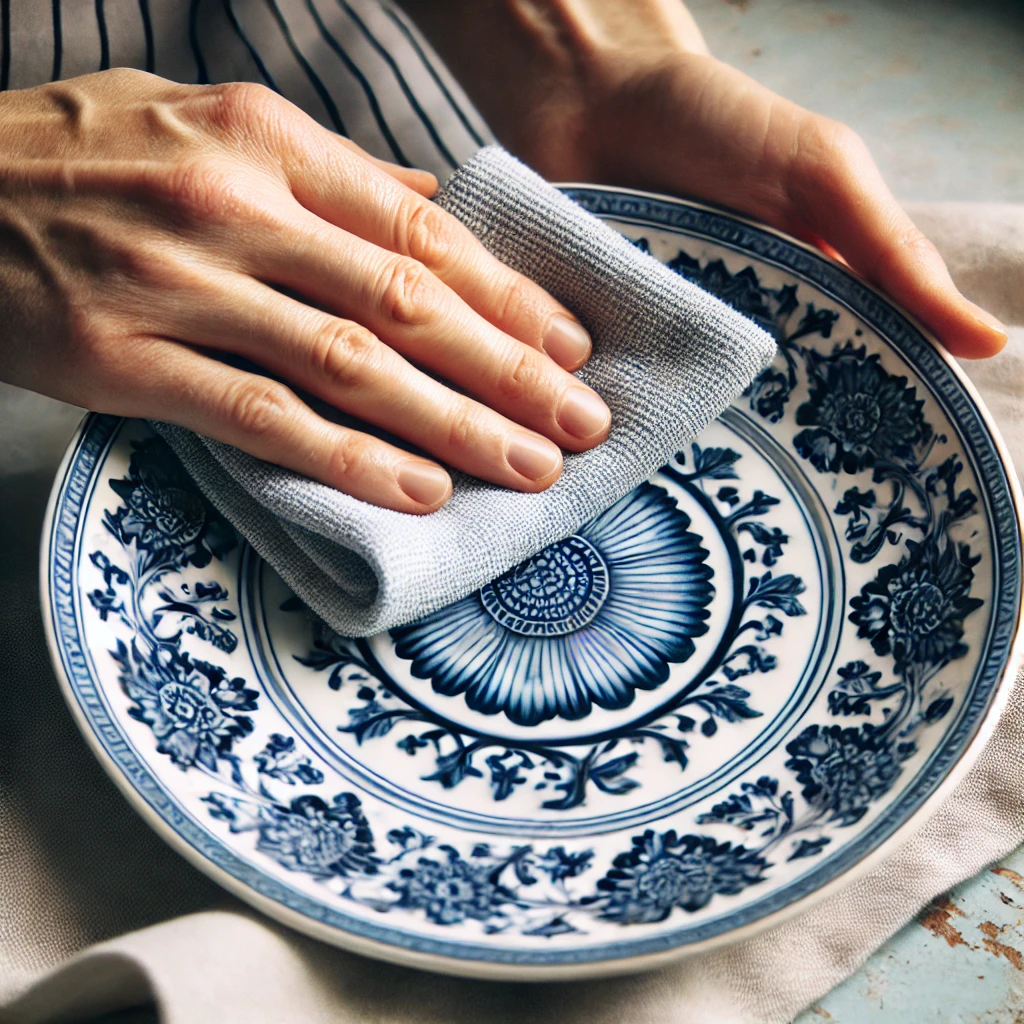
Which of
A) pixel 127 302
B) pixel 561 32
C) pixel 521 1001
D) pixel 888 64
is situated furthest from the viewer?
pixel 888 64

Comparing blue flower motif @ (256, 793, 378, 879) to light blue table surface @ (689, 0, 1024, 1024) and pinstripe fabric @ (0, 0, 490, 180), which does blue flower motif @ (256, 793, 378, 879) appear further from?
light blue table surface @ (689, 0, 1024, 1024)

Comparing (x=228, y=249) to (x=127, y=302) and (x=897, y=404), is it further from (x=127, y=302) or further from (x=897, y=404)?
(x=897, y=404)

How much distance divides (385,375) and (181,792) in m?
0.27

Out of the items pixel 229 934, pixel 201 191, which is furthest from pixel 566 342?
pixel 229 934

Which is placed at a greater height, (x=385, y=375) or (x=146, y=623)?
(x=385, y=375)

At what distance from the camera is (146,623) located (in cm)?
61

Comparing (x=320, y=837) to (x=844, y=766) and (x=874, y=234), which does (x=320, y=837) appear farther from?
(x=874, y=234)

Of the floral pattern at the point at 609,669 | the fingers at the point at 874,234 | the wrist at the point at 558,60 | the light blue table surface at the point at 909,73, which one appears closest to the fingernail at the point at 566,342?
the floral pattern at the point at 609,669

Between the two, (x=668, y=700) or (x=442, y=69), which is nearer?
(x=668, y=700)

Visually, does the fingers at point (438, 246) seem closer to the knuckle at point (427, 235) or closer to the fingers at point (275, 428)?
the knuckle at point (427, 235)

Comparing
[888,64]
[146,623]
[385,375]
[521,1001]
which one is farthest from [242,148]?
[888,64]

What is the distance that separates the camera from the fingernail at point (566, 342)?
669 millimetres

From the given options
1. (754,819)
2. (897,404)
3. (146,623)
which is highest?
(897,404)

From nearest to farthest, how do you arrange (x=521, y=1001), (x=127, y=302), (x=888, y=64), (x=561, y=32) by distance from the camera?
1. (x=521, y=1001)
2. (x=127, y=302)
3. (x=561, y=32)
4. (x=888, y=64)
